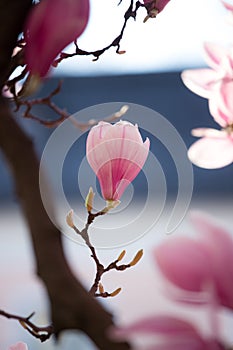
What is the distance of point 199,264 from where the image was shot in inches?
6.4

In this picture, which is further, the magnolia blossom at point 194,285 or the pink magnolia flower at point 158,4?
the pink magnolia flower at point 158,4

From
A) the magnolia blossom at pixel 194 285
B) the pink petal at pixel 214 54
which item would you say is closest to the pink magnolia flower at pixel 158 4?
the pink petal at pixel 214 54

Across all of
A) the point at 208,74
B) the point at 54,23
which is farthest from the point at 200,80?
the point at 54,23

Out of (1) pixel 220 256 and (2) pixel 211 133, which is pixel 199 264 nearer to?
(1) pixel 220 256

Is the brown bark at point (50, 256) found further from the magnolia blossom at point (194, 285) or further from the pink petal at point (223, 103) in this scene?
the pink petal at point (223, 103)

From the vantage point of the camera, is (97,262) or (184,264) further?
(97,262)

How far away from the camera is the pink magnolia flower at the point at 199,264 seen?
6.4 inches

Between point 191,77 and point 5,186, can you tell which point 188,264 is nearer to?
point 191,77

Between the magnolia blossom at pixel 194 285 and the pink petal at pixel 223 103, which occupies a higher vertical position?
the magnolia blossom at pixel 194 285

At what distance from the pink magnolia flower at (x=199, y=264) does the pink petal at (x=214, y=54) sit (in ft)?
0.46

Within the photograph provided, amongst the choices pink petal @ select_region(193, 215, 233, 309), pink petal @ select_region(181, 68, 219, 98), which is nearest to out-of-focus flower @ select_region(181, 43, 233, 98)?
pink petal @ select_region(181, 68, 219, 98)

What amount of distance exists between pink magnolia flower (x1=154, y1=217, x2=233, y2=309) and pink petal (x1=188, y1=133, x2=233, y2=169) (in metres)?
0.12

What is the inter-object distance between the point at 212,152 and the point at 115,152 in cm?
4

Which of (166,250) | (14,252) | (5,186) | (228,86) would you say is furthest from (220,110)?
(5,186)
